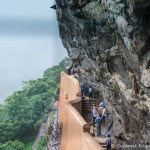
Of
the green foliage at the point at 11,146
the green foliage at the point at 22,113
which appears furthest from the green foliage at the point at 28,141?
the green foliage at the point at 11,146

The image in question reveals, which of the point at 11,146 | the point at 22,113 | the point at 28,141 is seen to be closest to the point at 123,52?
the point at 11,146

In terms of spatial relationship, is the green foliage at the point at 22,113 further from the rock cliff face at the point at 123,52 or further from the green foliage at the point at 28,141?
the rock cliff face at the point at 123,52

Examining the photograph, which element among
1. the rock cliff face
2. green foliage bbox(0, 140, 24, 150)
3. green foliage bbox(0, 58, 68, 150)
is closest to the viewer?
the rock cliff face

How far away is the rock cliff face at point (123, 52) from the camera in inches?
240

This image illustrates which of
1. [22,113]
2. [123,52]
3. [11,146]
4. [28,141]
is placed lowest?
[28,141]

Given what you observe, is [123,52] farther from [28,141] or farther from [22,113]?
[22,113]

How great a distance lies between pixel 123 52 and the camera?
25.3 ft

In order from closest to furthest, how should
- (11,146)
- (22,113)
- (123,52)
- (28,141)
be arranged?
(123,52)
(11,146)
(28,141)
(22,113)

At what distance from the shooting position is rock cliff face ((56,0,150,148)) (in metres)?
6.11

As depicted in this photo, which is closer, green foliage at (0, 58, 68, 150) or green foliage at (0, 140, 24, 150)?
green foliage at (0, 140, 24, 150)

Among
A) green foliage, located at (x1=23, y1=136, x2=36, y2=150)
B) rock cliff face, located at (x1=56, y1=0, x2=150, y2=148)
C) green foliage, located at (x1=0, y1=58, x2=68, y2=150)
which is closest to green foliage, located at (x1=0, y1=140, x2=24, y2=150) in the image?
green foliage, located at (x1=0, y1=58, x2=68, y2=150)

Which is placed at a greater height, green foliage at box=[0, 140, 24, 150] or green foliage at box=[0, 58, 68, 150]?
green foliage at box=[0, 58, 68, 150]

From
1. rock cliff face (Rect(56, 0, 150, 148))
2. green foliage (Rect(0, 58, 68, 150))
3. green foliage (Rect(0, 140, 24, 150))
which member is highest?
rock cliff face (Rect(56, 0, 150, 148))

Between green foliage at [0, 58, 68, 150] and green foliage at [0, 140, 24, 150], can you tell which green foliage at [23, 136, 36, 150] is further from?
green foliage at [0, 140, 24, 150]
